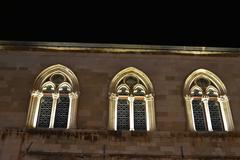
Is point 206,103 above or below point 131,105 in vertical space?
above

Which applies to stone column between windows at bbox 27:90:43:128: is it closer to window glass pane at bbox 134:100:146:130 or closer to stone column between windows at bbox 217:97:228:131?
window glass pane at bbox 134:100:146:130

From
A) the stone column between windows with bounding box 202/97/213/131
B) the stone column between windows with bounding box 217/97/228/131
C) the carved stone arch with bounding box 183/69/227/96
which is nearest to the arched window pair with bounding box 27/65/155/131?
the carved stone arch with bounding box 183/69/227/96

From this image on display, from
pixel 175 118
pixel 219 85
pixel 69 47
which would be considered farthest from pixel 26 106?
pixel 219 85

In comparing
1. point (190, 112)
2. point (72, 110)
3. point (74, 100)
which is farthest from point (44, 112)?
point (190, 112)

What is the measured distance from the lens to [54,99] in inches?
531

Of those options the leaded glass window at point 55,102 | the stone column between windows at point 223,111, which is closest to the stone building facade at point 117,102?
the stone column between windows at point 223,111

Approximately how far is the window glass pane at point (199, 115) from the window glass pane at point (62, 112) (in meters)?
4.44

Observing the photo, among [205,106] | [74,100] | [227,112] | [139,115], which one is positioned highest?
[74,100]

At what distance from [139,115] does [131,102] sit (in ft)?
1.84

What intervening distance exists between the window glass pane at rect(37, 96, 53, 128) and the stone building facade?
12 centimetres

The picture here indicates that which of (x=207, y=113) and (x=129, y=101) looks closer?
(x=207, y=113)

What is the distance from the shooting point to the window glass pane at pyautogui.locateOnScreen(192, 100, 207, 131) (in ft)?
43.0

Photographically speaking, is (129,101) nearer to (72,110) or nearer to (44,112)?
(72,110)

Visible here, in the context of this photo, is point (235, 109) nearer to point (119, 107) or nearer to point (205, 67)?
point (205, 67)
